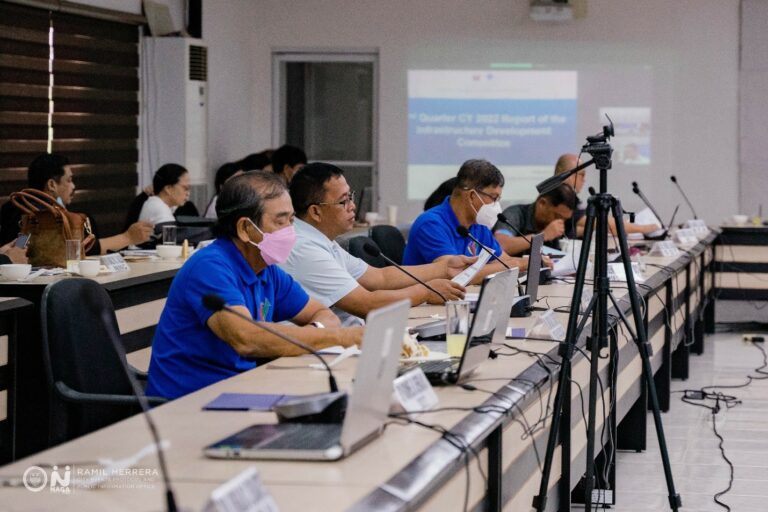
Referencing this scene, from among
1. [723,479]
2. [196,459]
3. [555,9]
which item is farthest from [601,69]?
[196,459]

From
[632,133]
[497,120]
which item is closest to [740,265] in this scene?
[632,133]

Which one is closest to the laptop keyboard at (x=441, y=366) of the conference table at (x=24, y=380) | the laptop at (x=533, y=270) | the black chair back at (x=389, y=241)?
the laptop at (x=533, y=270)

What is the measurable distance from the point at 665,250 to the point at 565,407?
11.2 ft

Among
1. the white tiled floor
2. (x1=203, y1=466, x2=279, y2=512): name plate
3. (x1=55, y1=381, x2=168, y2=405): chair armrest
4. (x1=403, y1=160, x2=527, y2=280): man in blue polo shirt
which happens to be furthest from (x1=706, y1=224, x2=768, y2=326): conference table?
(x1=203, y1=466, x2=279, y2=512): name plate

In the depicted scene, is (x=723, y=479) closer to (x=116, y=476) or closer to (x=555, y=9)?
(x=116, y=476)

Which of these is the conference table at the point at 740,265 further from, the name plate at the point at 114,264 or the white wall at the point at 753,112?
the name plate at the point at 114,264

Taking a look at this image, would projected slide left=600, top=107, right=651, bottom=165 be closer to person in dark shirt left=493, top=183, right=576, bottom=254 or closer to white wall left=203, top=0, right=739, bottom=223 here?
white wall left=203, top=0, right=739, bottom=223

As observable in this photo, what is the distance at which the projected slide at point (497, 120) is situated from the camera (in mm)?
9375

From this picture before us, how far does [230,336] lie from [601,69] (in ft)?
23.0

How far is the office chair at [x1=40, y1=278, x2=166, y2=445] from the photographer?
9.48ft

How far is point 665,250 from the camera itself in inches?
247

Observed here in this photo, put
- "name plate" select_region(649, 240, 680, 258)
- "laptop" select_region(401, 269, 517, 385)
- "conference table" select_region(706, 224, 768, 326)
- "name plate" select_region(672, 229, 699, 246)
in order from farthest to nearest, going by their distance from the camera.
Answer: "conference table" select_region(706, 224, 768, 326) < "name plate" select_region(672, 229, 699, 246) < "name plate" select_region(649, 240, 680, 258) < "laptop" select_region(401, 269, 517, 385)

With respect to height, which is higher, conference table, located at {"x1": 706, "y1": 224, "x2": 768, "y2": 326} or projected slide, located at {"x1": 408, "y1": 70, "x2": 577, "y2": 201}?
projected slide, located at {"x1": 408, "y1": 70, "x2": 577, "y2": 201}

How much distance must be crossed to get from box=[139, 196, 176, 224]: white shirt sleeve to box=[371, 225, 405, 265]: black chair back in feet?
4.93
